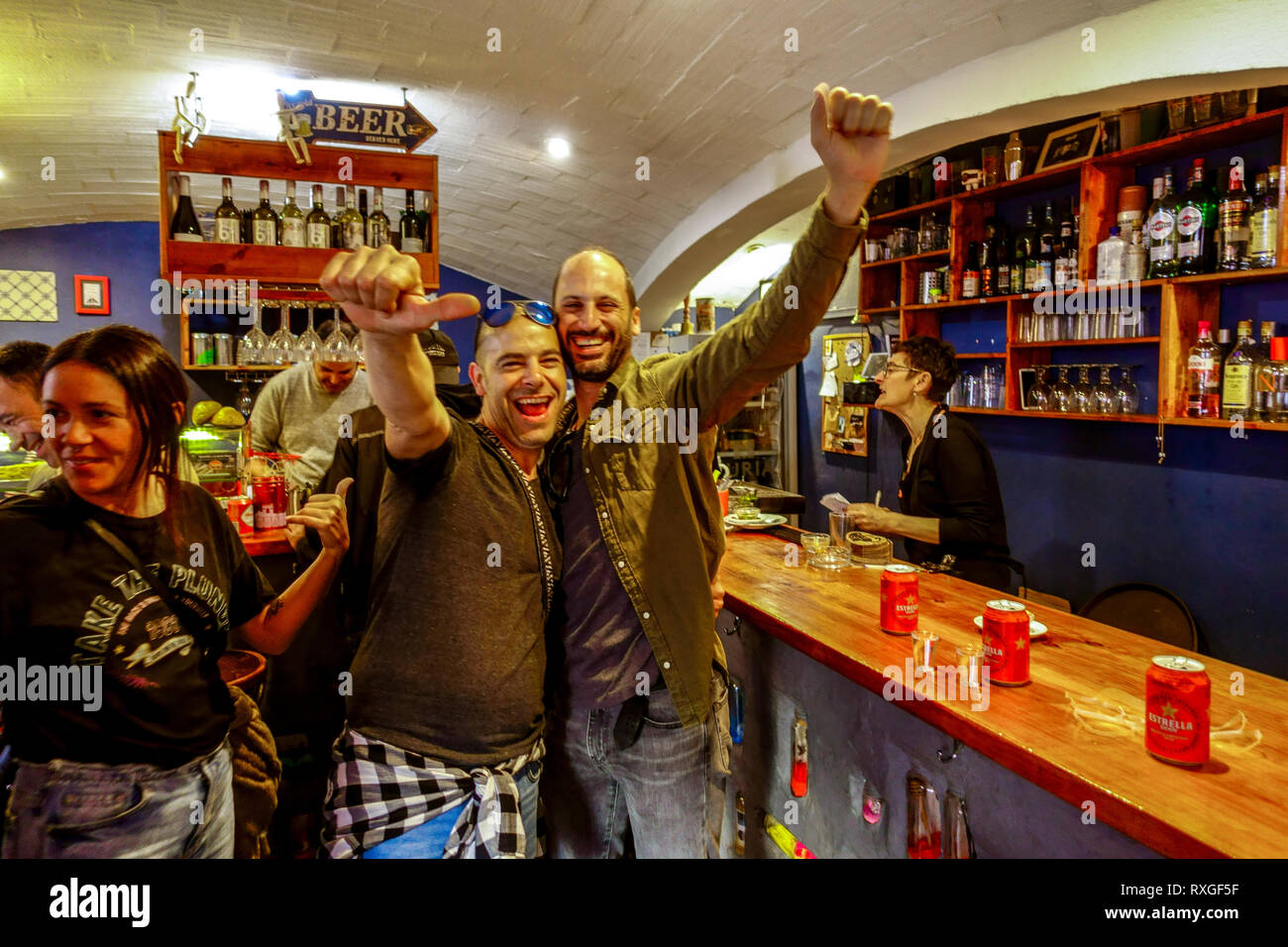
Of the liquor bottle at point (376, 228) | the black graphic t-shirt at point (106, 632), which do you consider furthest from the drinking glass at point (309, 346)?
the black graphic t-shirt at point (106, 632)

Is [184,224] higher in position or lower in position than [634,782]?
higher

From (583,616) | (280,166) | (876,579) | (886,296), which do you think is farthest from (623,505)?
(886,296)

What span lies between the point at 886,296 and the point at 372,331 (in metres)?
5.04

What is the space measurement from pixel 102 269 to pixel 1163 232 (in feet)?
25.9

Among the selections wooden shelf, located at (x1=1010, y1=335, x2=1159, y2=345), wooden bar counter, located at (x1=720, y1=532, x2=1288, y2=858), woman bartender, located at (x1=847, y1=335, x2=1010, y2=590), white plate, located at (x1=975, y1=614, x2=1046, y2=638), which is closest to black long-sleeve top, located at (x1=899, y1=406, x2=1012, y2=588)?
woman bartender, located at (x1=847, y1=335, x2=1010, y2=590)

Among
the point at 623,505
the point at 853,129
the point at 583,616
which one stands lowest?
the point at 583,616

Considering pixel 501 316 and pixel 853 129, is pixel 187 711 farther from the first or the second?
pixel 853 129

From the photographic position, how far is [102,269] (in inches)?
269

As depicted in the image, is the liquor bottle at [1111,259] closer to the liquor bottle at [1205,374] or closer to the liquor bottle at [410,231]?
the liquor bottle at [1205,374]

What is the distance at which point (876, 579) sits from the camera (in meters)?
2.54

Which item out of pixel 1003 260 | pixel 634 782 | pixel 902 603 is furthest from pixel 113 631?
pixel 1003 260

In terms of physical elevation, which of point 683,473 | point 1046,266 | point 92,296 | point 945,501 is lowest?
point 945,501

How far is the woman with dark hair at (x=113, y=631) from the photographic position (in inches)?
50.6

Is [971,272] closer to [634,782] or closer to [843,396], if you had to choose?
[843,396]
